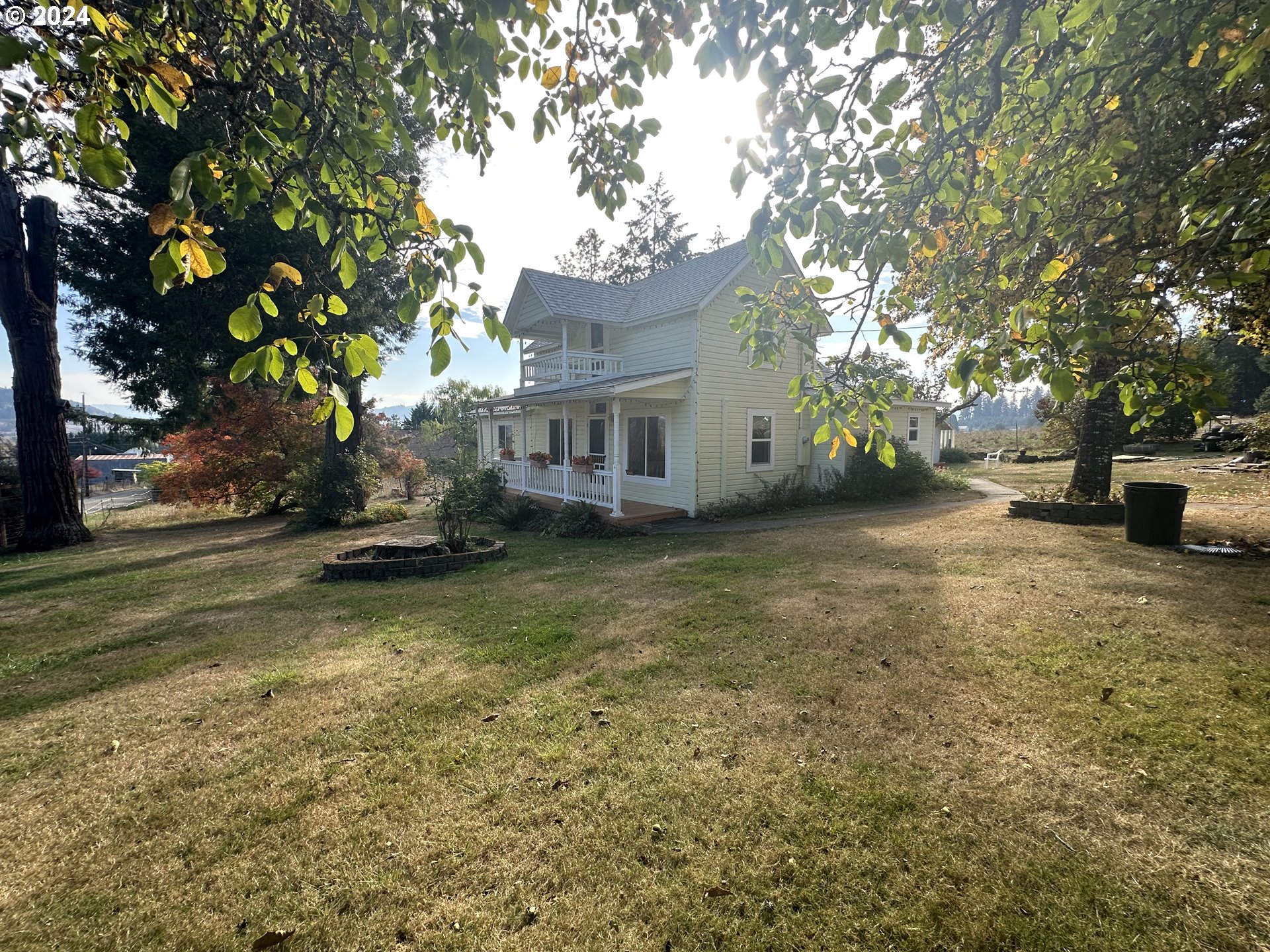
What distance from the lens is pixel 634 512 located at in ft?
44.5

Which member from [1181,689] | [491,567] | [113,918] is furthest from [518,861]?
[491,567]

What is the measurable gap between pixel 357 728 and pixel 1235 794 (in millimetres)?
5282

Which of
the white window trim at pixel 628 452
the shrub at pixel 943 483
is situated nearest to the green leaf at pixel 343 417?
the white window trim at pixel 628 452

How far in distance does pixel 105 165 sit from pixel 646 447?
14.2 metres

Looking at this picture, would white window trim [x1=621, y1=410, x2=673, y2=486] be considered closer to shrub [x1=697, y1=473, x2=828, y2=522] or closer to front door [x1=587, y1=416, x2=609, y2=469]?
front door [x1=587, y1=416, x2=609, y2=469]

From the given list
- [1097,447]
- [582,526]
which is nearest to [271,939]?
[582,526]

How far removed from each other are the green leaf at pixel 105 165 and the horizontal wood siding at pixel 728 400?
42.0 feet

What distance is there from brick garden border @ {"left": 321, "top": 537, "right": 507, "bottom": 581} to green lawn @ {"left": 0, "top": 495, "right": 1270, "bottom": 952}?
1719 millimetres

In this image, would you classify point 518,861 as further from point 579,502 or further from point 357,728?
point 579,502

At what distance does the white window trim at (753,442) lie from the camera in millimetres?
15047

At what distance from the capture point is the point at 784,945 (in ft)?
6.88

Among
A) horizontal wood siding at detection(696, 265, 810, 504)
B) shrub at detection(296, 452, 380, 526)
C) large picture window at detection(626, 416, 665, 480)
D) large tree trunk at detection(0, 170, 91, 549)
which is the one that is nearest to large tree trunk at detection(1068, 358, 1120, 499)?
horizontal wood siding at detection(696, 265, 810, 504)

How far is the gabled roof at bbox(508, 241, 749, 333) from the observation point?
1465 centimetres

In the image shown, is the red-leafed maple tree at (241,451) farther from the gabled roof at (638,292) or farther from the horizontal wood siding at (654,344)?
the horizontal wood siding at (654,344)
